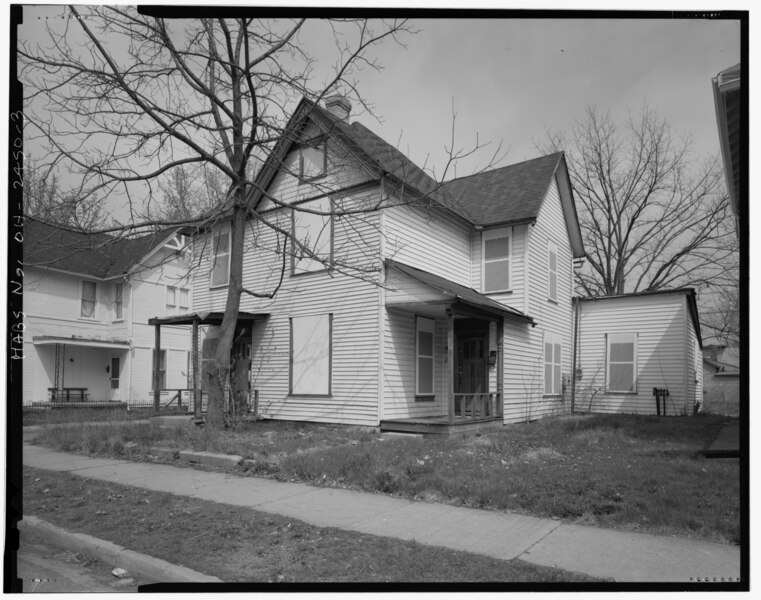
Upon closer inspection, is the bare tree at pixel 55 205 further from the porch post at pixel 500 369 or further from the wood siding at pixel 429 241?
the porch post at pixel 500 369

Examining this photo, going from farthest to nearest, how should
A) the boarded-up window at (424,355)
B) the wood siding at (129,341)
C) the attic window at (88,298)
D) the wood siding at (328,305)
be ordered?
the wood siding at (129,341), the attic window at (88,298), the boarded-up window at (424,355), the wood siding at (328,305)

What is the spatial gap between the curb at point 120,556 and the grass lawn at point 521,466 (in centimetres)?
288

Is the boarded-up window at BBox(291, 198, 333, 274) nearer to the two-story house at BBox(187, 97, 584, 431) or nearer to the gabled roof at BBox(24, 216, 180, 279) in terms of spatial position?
the two-story house at BBox(187, 97, 584, 431)

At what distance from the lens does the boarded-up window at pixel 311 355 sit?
1374cm

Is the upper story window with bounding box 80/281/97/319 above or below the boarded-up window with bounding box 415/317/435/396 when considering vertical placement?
above

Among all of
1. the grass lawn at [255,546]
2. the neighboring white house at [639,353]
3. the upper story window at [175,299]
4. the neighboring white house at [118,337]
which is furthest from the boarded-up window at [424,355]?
the upper story window at [175,299]

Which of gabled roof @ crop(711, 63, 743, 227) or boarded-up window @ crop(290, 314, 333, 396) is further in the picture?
A: boarded-up window @ crop(290, 314, 333, 396)

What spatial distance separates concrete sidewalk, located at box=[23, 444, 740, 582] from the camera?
4297mm

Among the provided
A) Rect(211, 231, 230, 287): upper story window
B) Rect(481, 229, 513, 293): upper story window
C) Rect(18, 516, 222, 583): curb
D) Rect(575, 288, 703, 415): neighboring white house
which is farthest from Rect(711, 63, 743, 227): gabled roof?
Rect(211, 231, 230, 287): upper story window

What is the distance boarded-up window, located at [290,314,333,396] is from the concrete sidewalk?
5.89 meters

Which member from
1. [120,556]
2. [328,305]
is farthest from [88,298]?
[120,556]

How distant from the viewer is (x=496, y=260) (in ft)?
53.1

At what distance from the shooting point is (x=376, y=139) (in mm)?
14328

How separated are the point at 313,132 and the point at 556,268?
8580mm
